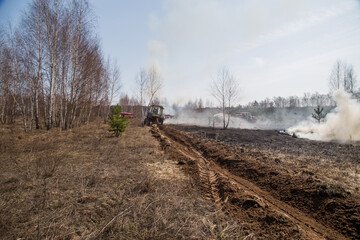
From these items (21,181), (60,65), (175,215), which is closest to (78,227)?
(175,215)

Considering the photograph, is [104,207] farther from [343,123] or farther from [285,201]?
[343,123]

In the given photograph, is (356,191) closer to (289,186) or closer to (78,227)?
(289,186)

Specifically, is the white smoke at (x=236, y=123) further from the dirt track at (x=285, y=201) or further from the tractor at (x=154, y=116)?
the dirt track at (x=285, y=201)

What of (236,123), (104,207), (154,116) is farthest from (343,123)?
(154,116)

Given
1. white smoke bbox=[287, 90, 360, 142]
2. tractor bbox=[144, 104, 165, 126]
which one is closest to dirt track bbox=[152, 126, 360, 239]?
white smoke bbox=[287, 90, 360, 142]

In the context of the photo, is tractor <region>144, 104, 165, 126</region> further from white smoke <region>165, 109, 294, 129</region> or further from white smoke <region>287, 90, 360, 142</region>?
white smoke <region>287, 90, 360, 142</region>

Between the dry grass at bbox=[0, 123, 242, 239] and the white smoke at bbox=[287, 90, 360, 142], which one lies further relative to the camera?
the white smoke at bbox=[287, 90, 360, 142]

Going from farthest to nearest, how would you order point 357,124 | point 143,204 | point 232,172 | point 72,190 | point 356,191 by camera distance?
point 357,124 → point 232,172 → point 356,191 → point 72,190 → point 143,204

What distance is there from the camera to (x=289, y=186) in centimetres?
449

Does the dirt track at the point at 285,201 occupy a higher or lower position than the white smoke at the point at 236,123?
lower

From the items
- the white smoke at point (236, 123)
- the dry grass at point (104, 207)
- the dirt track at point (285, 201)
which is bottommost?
the dirt track at point (285, 201)

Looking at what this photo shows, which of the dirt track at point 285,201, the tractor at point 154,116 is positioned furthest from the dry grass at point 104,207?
the tractor at point 154,116

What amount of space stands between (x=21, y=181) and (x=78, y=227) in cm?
282

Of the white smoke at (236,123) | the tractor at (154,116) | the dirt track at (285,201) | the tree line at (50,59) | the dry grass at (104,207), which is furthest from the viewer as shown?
the white smoke at (236,123)
